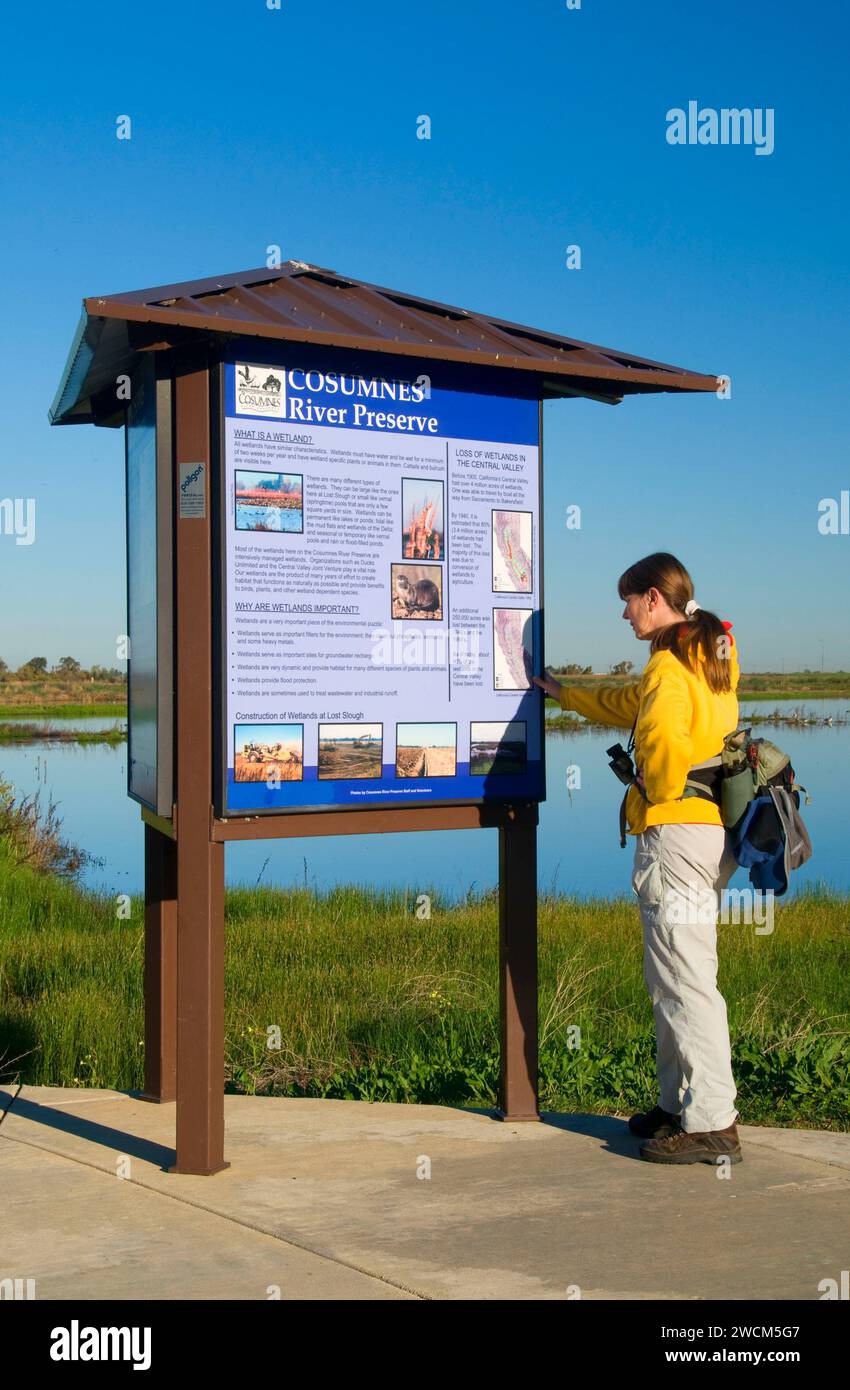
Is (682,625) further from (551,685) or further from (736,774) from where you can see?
(551,685)

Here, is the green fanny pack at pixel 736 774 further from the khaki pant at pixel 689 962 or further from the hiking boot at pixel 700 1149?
the hiking boot at pixel 700 1149

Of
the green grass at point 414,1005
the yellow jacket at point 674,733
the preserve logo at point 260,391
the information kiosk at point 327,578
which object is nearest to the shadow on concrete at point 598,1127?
the information kiosk at point 327,578

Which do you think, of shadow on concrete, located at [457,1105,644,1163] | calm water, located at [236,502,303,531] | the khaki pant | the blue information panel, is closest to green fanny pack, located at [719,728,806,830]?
the khaki pant

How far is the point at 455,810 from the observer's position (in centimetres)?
549

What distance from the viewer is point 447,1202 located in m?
4.48

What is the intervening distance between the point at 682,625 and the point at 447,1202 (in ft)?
6.99

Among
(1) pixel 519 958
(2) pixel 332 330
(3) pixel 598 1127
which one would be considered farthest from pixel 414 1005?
(2) pixel 332 330

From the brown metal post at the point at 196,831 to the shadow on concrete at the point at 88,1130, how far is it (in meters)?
0.30

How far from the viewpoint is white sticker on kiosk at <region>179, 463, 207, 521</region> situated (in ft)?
16.1

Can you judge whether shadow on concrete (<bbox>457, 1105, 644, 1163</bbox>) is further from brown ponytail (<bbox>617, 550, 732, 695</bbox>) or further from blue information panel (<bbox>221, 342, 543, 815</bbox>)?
brown ponytail (<bbox>617, 550, 732, 695</bbox>)

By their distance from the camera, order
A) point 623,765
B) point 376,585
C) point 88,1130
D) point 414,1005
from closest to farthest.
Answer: point 623,765, point 376,585, point 88,1130, point 414,1005

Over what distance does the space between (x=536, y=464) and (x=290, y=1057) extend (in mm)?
3580

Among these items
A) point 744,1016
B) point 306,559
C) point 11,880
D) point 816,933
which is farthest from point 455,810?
point 11,880

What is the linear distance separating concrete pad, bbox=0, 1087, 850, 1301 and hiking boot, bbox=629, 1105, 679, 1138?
0.07 meters
